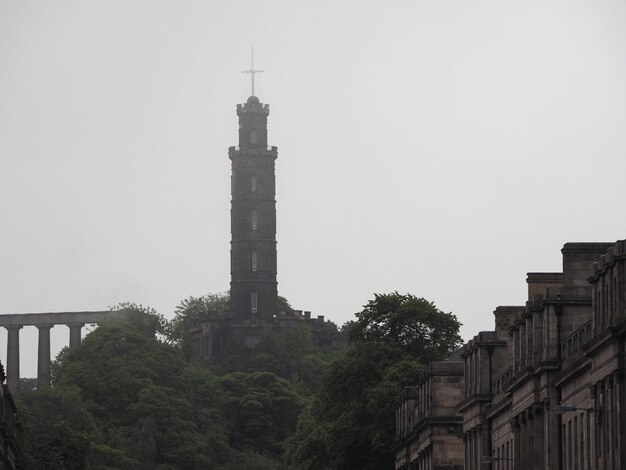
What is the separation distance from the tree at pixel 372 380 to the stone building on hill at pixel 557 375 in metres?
23.0

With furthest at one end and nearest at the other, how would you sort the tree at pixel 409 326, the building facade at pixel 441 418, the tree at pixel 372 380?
1. the tree at pixel 409 326
2. the tree at pixel 372 380
3. the building facade at pixel 441 418

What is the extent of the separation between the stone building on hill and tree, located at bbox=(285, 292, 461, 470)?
23012 mm

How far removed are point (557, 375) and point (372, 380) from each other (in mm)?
55885

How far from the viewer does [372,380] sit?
15000 centimetres

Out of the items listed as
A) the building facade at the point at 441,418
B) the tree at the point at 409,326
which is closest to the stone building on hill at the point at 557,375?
the building facade at the point at 441,418

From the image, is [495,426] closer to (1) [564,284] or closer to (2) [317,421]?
(1) [564,284]

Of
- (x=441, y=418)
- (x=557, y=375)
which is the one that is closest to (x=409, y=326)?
(x=441, y=418)

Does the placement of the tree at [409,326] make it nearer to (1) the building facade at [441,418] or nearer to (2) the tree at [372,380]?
(2) the tree at [372,380]

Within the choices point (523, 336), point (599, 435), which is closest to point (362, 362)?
point (523, 336)

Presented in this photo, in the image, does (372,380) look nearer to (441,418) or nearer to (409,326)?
(409,326)

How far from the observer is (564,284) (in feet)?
316

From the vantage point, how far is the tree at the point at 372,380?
146 metres

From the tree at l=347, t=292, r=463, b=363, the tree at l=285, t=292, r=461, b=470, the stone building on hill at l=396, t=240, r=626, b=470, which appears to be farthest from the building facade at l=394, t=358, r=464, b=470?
the tree at l=347, t=292, r=463, b=363

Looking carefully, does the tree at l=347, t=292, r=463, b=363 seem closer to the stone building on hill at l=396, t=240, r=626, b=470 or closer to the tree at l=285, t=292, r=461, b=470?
the tree at l=285, t=292, r=461, b=470
